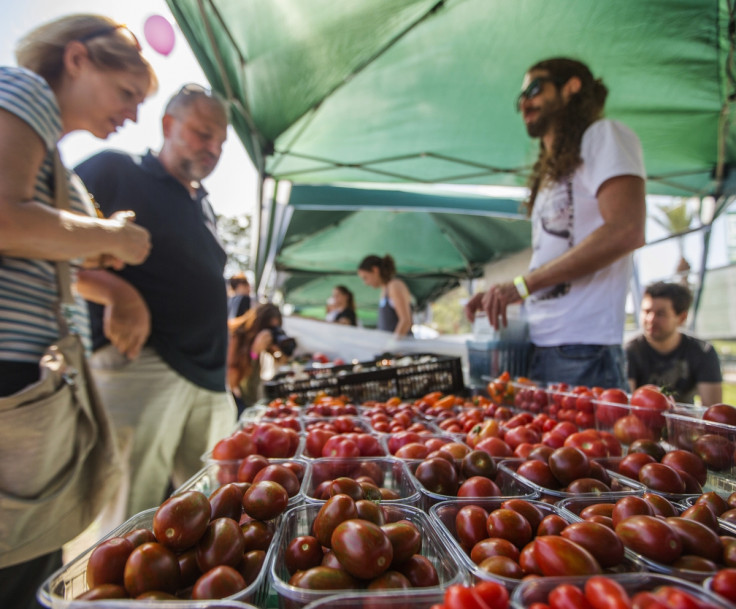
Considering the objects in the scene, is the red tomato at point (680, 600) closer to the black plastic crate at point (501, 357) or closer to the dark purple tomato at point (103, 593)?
the dark purple tomato at point (103, 593)

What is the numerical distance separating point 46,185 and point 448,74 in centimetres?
276

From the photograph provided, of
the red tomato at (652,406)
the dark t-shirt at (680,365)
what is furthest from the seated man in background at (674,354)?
the red tomato at (652,406)

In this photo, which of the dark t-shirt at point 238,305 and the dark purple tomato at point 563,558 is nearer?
the dark purple tomato at point 563,558

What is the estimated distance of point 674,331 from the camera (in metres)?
3.02

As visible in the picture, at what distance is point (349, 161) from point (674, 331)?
3.31 m

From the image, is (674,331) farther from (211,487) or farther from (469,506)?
(211,487)

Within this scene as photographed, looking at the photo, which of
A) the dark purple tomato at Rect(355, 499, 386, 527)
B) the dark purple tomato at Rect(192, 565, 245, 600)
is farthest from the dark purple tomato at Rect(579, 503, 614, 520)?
the dark purple tomato at Rect(192, 565, 245, 600)

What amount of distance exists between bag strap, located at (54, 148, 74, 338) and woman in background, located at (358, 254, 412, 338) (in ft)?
11.1

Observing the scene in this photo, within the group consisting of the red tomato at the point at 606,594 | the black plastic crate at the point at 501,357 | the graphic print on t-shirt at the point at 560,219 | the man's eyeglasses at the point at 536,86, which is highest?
the man's eyeglasses at the point at 536,86

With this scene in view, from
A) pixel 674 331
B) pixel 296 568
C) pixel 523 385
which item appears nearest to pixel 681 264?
pixel 674 331

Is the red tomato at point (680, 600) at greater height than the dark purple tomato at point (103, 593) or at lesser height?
greater

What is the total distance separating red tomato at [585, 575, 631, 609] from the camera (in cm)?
45

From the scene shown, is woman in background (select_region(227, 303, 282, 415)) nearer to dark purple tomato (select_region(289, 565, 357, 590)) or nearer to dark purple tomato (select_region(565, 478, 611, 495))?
dark purple tomato (select_region(565, 478, 611, 495))

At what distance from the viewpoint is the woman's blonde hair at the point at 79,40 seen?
1436 millimetres
